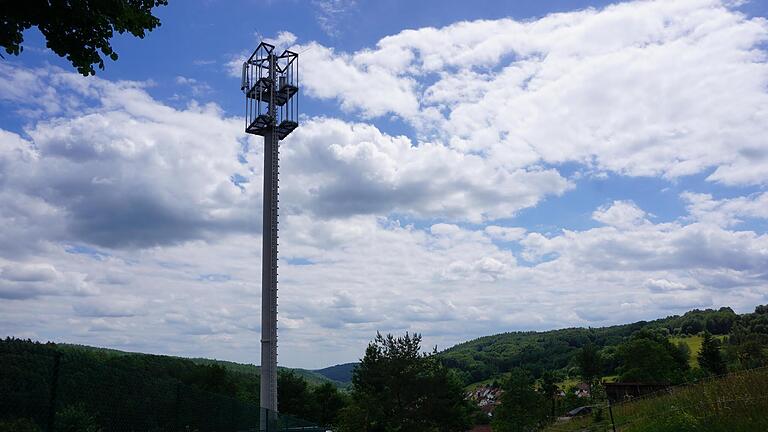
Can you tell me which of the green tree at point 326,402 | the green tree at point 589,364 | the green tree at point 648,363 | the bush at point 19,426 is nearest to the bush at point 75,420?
the bush at point 19,426

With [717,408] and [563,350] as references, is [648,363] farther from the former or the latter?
[563,350]

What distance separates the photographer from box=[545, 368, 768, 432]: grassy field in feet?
39.9

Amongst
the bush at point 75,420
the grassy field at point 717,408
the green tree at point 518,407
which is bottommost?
the green tree at point 518,407

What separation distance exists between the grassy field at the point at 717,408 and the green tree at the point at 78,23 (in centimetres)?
1342

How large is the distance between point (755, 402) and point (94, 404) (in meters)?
13.1

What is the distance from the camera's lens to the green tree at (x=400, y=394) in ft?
115

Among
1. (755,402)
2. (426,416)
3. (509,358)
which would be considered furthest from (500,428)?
(509,358)

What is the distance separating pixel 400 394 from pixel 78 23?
31.6 meters

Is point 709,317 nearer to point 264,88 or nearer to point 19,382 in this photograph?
point 264,88

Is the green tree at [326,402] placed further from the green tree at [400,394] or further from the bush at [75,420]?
the bush at [75,420]

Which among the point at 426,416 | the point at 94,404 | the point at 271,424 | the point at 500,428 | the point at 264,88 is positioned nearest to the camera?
the point at 94,404

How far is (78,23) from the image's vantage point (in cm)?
810

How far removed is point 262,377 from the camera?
38.0 meters

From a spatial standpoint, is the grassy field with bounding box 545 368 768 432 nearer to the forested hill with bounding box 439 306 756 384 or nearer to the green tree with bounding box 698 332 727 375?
the green tree with bounding box 698 332 727 375
